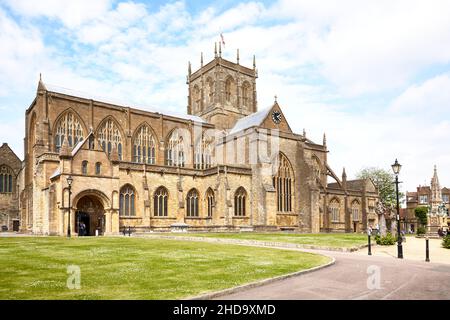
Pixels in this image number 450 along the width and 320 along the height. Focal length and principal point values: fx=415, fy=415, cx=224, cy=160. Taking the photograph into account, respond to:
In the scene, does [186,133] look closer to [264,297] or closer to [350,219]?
[350,219]

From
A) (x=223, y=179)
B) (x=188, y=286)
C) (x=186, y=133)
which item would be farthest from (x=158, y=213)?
(x=188, y=286)

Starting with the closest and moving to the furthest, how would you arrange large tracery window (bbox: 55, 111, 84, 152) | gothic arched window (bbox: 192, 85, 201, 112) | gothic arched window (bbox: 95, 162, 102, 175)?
gothic arched window (bbox: 95, 162, 102, 175)
large tracery window (bbox: 55, 111, 84, 152)
gothic arched window (bbox: 192, 85, 201, 112)

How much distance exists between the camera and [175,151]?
184ft

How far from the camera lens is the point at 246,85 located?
71438 millimetres

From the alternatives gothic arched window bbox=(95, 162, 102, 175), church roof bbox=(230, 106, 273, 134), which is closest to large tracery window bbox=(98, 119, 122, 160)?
gothic arched window bbox=(95, 162, 102, 175)

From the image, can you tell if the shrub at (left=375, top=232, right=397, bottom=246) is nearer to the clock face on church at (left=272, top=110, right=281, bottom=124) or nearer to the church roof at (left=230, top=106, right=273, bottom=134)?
the church roof at (left=230, top=106, right=273, bottom=134)

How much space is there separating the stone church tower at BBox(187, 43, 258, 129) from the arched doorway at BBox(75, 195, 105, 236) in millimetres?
29240

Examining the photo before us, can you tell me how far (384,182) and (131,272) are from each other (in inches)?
3225

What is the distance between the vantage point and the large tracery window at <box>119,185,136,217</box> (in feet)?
135

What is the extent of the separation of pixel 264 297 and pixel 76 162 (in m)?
30.5

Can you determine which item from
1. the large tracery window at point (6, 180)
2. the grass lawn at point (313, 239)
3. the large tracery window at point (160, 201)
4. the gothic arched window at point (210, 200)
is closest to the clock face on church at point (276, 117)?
the gothic arched window at point (210, 200)

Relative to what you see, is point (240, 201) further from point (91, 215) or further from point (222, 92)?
point (222, 92)

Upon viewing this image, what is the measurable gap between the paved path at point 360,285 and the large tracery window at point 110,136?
38.8 meters

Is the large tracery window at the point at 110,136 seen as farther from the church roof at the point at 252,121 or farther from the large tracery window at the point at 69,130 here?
the church roof at the point at 252,121
